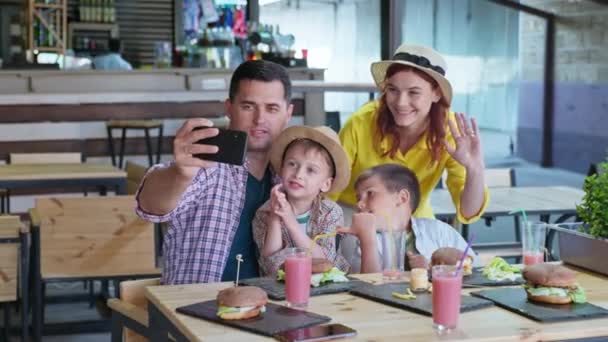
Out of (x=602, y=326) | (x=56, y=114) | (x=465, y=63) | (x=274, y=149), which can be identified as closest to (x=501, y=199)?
(x=465, y=63)

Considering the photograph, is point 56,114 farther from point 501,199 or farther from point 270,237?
point 270,237

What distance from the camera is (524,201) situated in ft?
17.9

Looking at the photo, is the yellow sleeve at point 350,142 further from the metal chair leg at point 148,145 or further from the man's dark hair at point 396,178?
the metal chair leg at point 148,145

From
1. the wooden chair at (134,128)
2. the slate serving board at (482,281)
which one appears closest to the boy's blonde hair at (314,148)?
the slate serving board at (482,281)

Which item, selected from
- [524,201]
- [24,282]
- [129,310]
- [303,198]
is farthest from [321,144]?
[524,201]

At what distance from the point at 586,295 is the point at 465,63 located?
5.00m

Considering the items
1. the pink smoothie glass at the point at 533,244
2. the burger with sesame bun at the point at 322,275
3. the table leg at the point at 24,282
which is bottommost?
the table leg at the point at 24,282

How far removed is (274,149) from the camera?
3180mm

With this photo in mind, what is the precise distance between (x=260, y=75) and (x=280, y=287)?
0.81 meters

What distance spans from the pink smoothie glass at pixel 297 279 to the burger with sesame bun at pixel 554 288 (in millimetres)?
569

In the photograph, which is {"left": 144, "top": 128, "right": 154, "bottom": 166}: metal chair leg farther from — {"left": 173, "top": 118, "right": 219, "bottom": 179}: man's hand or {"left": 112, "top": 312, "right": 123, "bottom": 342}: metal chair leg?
{"left": 173, "top": 118, "right": 219, "bottom": 179}: man's hand

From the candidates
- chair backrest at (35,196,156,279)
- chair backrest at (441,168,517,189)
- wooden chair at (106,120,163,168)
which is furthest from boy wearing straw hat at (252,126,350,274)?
wooden chair at (106,120,163,168)

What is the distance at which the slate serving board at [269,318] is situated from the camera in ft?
7.40

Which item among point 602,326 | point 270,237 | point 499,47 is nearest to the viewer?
point 602,326
